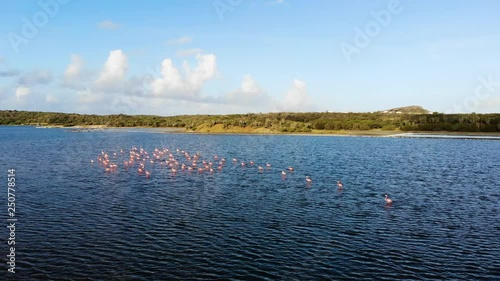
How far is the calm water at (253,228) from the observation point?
23.6m

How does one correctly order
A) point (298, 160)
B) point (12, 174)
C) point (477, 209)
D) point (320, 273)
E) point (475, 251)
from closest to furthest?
point (320, 273), point (475, 251), point (477, 209), point (12, 174), point (298, 160)

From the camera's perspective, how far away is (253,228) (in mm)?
31625

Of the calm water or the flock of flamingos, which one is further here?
the flock of flamingos

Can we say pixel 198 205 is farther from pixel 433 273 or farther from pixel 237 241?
pixel 433 273

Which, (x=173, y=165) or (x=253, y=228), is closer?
(x=253, y=228)

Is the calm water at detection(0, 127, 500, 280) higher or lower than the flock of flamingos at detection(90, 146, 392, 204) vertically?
lower

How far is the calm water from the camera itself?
23.6 metres

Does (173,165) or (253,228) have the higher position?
(173,165)

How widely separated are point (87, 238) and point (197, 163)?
46385mm

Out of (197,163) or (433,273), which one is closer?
(433,273)

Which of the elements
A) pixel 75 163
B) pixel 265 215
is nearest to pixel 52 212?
pixel 265 215

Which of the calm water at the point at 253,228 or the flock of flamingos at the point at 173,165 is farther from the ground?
the flock of flamingos at the point at 173,165

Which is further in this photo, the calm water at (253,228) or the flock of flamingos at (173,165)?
the flock of flamingos at (173,165)

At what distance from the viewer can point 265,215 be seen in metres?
35.7
